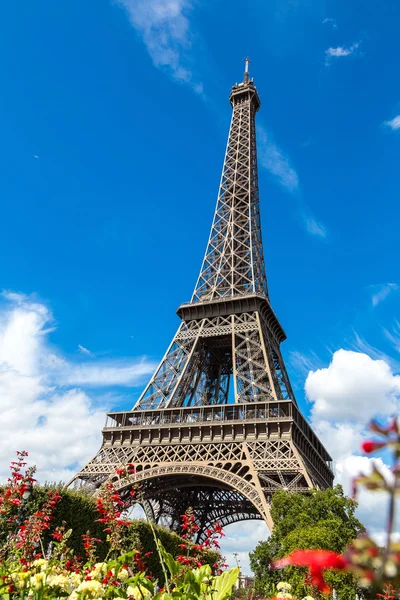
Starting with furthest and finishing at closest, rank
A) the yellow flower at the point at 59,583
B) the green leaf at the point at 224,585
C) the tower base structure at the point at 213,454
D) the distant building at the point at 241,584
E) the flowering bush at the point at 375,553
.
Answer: the tower base structure at the point at 213,454, the distant building at the point at 241,584, the yellow flower at the point at 59,583, the green leaf at the point at 224,585, the flowering bush at the point at 375,553

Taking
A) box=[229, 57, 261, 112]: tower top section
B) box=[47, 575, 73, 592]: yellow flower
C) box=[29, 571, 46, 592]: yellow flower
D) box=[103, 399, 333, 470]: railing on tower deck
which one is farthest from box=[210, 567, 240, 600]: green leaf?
box=[229, 57, 261, 112]: tower top section

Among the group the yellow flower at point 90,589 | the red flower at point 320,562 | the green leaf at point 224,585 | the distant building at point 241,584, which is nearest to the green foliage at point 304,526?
the distant building at point 241,584

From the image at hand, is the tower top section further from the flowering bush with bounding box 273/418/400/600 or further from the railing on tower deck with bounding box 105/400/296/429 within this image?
the flowering bush with bounding box 273/418/400/600

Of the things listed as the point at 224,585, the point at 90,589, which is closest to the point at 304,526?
the point at 224,585

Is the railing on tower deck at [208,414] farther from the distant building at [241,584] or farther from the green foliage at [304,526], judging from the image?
the distant building at [241,584]

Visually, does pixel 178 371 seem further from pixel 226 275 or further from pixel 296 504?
pixel 296 504

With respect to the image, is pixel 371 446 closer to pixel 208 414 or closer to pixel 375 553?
pixel 375 553
